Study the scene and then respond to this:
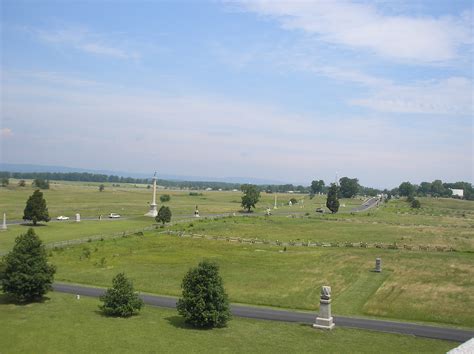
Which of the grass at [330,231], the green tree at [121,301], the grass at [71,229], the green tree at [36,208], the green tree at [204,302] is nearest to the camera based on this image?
the green tree at [204,302]

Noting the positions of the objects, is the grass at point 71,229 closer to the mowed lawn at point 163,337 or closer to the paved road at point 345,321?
the paved road at point 345,321

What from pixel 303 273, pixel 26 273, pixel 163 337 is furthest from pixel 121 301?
pixel 303 273

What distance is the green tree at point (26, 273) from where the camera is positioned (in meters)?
31.5

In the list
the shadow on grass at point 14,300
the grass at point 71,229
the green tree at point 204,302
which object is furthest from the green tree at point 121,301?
the grass at point 71,229

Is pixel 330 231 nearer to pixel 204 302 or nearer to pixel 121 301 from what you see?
pixel 204 302

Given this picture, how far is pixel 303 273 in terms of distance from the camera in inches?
1746

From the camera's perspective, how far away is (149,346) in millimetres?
24328

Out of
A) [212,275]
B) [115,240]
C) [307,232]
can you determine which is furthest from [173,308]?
[307,232]

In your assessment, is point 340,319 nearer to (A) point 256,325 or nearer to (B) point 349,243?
(A) point 256,325

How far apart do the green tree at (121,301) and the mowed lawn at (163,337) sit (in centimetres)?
58

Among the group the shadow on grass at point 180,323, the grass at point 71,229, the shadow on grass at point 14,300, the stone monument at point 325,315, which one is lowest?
the shadow on grass at point 14,300

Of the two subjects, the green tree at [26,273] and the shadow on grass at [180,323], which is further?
the green tree at [26,273]

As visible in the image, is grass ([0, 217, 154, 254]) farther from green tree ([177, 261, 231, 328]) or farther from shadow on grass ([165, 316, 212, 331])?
green tree ([177, 261, 231, 328])

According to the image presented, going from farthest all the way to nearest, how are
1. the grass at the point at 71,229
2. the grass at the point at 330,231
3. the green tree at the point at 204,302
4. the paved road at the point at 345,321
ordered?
the grass at the point at 330,231
the grass at the point at 71,229
the paved road at the point at 345,321
the green tree at the point at 204,302
